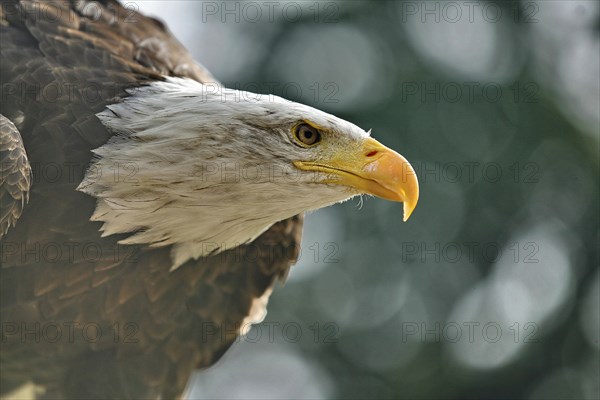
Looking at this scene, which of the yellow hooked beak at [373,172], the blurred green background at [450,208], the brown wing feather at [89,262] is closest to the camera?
the yellow hooked beak at [373,172]

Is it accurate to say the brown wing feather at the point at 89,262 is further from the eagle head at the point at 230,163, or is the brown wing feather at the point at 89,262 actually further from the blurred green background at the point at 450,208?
the blurred green background at the point at 450,208

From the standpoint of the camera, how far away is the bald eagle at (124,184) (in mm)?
4781

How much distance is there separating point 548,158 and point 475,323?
8.27 ft

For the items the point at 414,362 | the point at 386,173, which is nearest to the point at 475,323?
the point at 414,362

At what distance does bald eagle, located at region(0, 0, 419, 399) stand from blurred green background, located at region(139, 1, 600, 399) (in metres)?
6.75

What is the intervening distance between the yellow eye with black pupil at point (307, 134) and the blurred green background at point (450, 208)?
7.63 metres

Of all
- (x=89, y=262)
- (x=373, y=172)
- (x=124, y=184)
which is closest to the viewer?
(x=373, y=172)

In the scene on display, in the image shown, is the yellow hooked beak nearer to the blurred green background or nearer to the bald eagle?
the bald eagle

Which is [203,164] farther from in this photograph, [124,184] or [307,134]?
[307,134]

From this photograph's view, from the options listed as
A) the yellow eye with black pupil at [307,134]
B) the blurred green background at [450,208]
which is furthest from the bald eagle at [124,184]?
the blurred green background at [450,208]

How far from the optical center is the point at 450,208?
42.8ft

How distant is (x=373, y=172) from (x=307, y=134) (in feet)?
1.25

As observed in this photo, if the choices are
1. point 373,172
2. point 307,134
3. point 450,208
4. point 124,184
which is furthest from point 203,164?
point 450,208

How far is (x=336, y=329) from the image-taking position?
13172 millimetres
